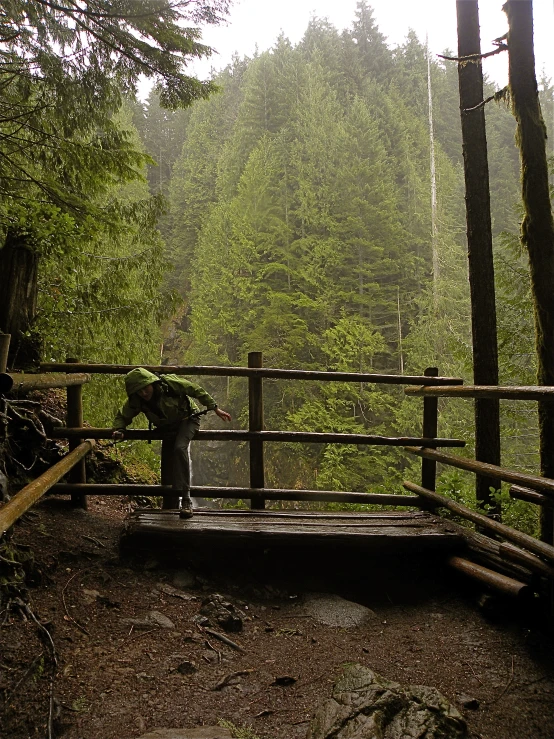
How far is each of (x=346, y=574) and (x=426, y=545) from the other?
32.1 inches

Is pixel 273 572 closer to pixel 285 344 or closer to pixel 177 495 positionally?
pixel 177 495

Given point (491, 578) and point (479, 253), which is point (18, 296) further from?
point (479, 253)

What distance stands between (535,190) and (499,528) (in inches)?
144

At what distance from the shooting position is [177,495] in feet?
17.0

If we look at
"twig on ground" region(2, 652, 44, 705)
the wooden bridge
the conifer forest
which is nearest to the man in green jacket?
the wooden bridge

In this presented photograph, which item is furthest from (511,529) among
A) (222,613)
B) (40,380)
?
(40,380)

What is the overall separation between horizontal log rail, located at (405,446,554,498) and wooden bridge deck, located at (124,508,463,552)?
0.70 meters

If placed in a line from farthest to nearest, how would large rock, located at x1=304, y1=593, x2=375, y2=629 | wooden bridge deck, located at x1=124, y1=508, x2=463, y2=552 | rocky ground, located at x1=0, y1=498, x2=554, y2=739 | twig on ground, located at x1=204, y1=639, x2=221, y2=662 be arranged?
wooden bridge deck, located at x1=124, y1=508, x2=463, y2=552
large rock, located at x1=304, y1=593, x2=375, y2=629
twig on ground, located at x1=204, y1=639, x2=221, y2=662
rocky ground, located at x1=0, y1=498, x2=554, y2=739

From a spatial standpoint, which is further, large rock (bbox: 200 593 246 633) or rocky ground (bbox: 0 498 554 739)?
large rock (bbox: 200 593 246 633)

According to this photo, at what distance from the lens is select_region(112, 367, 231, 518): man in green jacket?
Answer: 485 centimetres

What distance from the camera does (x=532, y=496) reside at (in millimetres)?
3246

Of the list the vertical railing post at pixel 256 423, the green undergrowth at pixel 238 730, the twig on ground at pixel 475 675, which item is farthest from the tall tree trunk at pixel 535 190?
the green undergrowth at pixel 238 730

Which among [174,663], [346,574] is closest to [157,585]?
[174,663]

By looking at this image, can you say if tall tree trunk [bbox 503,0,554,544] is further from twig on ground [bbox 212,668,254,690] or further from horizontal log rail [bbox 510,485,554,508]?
twig on ground [bbox 212,668,254,690]
